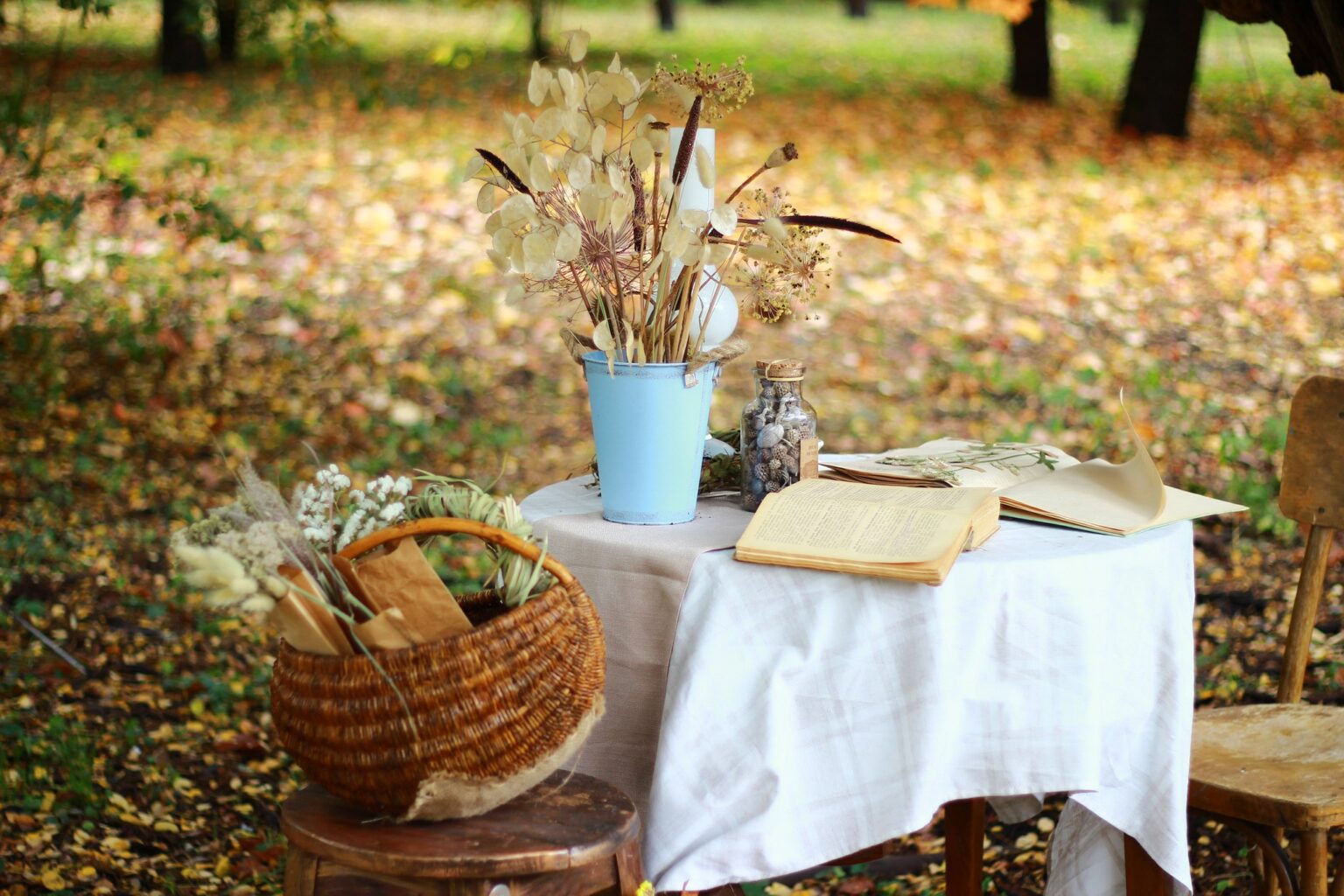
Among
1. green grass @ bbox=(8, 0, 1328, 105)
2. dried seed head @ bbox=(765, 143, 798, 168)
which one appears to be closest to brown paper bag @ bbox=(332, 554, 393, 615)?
dried seed head @ bbox=(765, 143, 798, 168)

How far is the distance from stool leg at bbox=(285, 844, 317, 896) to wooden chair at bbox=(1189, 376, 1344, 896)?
1.35 m

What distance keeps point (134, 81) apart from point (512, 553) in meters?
10.4

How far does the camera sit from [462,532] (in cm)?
169

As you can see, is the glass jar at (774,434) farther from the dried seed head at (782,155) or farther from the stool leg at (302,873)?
the stool leg at (302,873)

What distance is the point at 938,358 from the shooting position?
20.7 feet

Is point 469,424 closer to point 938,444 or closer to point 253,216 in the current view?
point 253,216

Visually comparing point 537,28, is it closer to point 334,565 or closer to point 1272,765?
point 1272,765

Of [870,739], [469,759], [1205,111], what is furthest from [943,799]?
[1205,111]

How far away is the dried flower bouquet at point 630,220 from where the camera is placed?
1.78m

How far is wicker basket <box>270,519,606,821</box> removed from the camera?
1550 mm

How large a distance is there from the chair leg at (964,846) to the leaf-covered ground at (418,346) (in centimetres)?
45

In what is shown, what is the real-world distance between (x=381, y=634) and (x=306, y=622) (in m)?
0.09

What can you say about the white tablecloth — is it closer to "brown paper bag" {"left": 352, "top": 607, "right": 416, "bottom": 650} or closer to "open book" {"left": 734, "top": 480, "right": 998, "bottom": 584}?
"open book" {"left": 734, "top": 480, "right": 998, "bottom": 584}

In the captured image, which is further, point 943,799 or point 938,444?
point 938,444
